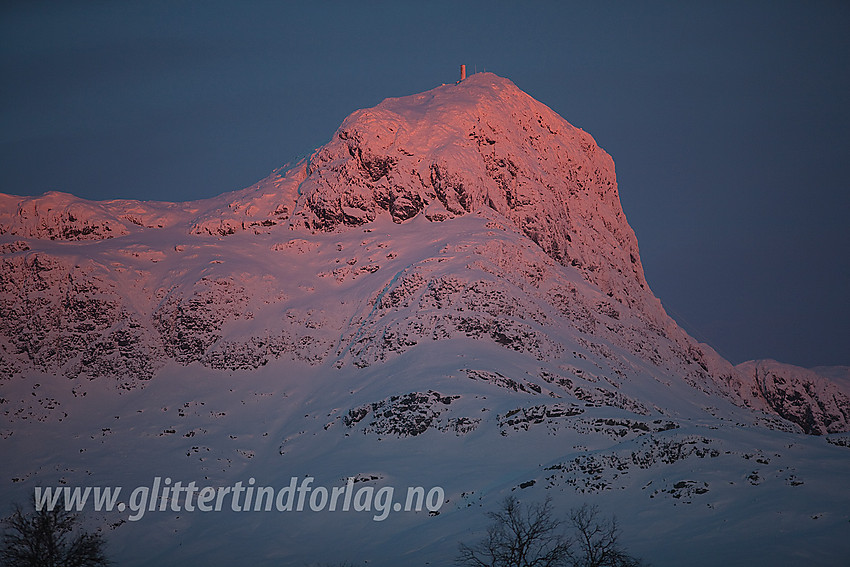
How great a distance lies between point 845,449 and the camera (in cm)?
6450

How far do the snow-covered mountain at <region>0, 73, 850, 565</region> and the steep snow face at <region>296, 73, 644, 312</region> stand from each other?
1.66 feet

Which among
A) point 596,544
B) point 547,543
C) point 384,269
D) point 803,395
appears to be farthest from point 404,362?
point 803,395

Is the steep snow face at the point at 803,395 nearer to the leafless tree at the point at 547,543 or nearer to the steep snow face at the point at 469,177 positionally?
the steep snow face at the point at 469,177

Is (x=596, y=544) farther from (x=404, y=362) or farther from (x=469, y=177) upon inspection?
(x=469, y=177)

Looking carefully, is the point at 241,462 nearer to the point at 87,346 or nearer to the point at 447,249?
the point at 87,346

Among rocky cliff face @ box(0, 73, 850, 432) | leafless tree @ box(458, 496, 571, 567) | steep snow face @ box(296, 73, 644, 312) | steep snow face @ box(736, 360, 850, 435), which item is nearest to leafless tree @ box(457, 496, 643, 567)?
leafless tree @ box(458, 496, 571, 567)

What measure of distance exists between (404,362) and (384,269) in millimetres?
29366

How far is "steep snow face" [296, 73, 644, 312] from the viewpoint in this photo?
147625 mm

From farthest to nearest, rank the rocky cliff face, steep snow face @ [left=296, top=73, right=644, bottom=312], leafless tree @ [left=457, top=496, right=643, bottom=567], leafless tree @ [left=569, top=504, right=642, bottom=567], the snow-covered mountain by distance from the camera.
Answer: steep snow face @ [left=296, top=73, right=644, bottom=312]
the rocky cliff face
the snow-covered mountain
leafless tree @ [left=457, top=496, right=643, bottom=567]
leafless tree @ [left=569, top=504, right=642, bottom=567]

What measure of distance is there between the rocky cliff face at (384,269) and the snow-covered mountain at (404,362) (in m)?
0.48

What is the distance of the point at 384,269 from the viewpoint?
13150cm

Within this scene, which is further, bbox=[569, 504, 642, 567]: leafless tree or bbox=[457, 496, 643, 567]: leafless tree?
bbox=[457, 496, 643, 567]: leafless tree

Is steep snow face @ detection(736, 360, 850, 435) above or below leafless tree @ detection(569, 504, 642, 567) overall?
above

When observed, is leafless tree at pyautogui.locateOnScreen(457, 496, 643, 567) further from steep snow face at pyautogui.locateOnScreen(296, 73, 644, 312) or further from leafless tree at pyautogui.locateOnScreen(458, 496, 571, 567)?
steep snow face at pyautogui.locateOnScreen(296, 73, 644, 312)
